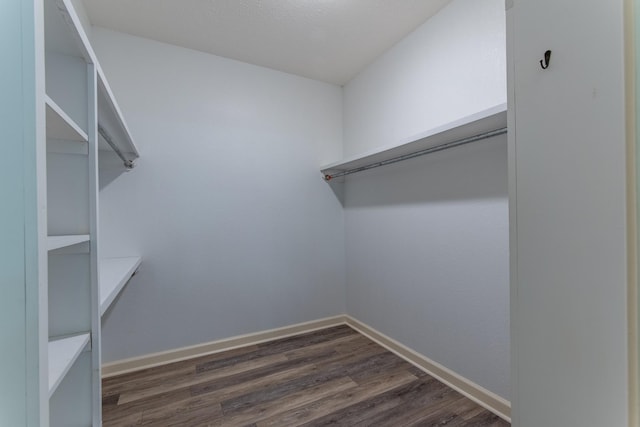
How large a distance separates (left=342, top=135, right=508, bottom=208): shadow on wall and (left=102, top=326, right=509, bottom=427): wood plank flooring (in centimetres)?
123

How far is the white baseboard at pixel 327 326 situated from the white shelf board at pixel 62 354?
1479 millimetres

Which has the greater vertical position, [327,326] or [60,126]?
[60,126]

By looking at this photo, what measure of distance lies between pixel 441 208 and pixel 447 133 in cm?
54

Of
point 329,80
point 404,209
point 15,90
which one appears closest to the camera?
point 15,90

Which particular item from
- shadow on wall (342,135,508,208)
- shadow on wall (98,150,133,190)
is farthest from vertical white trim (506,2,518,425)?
shadow on wall (98,150,133,190)

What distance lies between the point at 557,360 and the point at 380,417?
1339 millimetres

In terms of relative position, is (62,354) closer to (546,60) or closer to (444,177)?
(546,60)

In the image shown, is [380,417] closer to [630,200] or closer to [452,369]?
[452,369]

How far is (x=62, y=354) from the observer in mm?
728

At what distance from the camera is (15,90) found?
20.0 inches

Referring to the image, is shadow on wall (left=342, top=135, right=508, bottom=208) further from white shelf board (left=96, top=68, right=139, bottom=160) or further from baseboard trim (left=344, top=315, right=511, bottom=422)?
white shelf board (left=96, top=68, right=139, bottom=160)

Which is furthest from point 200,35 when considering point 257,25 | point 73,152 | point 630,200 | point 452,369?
point 452,369

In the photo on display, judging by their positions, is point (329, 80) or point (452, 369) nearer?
point (452, 369)

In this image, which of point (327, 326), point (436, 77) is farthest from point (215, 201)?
point (436, 77)
